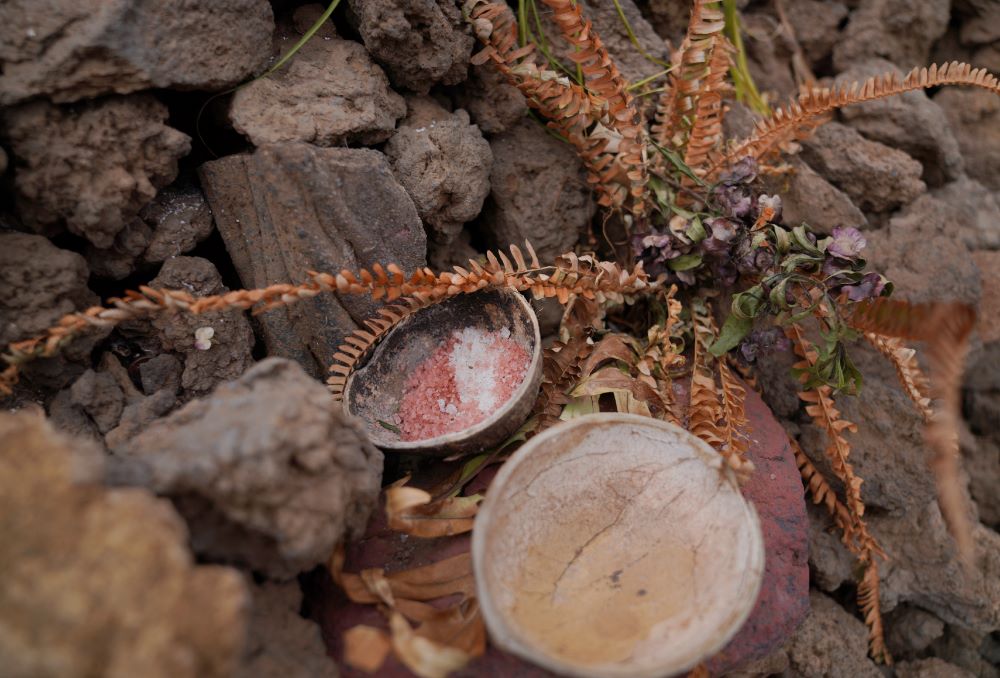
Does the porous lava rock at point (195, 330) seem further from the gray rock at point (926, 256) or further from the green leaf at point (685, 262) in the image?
the gray rock at point (926, 256)

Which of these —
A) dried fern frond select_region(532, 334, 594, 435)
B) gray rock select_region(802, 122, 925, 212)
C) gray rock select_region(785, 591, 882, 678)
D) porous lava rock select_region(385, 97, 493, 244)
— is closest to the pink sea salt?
dried fern frond select_region(532, 334, 594, 435)

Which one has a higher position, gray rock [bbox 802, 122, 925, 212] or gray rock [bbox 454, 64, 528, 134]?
gray rock [bbox 454, 64, 528, 134]

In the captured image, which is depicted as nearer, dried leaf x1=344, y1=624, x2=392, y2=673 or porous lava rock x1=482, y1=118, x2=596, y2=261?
dried leaf x1=344, y1=624, x2=392, y2=673

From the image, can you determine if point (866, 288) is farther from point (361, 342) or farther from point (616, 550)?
point (361, 342)

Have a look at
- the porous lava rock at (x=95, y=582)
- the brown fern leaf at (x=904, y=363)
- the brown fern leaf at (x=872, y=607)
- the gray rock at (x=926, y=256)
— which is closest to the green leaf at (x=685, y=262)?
the brown fern leaf at (x=904, y=363)

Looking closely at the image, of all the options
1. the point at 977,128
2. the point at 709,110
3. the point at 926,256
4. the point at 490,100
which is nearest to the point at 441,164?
the point at 490,100

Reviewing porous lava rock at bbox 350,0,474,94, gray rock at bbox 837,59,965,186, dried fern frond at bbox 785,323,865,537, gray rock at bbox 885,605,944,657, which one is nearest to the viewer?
porous lava rock at bbox 350,0,474,94

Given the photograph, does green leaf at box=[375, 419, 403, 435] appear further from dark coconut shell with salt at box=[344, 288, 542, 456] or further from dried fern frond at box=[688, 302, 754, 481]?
dried fern frond at box=[688, 302, 754, 481]
